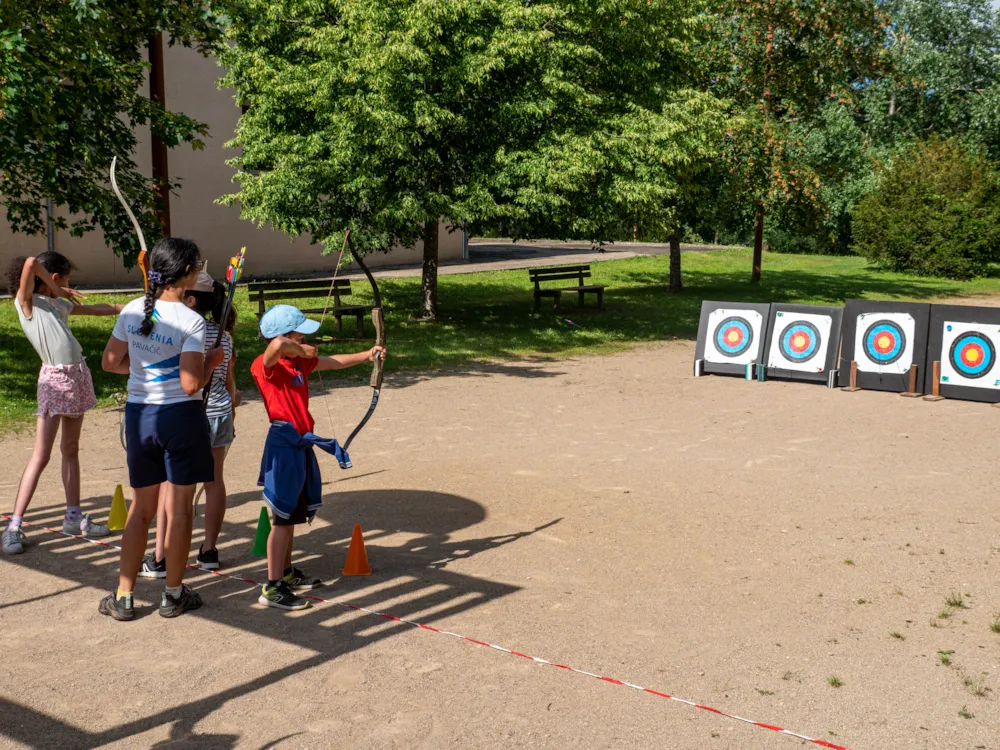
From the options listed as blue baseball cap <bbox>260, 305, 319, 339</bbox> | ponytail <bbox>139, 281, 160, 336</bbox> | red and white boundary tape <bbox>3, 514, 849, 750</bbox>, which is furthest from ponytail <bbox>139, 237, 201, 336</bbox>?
red and white boundary tape <bbox>3, 514, 849, 750</bbox>

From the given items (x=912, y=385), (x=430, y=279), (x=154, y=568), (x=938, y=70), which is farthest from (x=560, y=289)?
(x=938, y=70)

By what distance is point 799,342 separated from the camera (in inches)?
537

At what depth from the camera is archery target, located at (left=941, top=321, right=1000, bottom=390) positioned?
1216 cm

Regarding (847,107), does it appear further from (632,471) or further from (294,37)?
(632,471)

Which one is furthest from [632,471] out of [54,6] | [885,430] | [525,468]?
[54,6]

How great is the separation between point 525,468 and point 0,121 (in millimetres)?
6685

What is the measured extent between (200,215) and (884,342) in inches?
679

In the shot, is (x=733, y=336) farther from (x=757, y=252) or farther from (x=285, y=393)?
(x=757, y=252)

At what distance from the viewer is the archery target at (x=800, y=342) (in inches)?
529

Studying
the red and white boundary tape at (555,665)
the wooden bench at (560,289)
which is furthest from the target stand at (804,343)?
the red and white boundary tape at (555,665)

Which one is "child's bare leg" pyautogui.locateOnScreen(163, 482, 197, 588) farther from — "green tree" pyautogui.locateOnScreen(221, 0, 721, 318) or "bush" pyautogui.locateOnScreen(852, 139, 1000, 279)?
"bush" pyautogui.locateOnScreen(852, 139, 1000, 279)

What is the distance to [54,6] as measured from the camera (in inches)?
450

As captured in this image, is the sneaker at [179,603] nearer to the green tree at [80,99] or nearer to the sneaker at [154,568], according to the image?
the sneaker at [154,568]

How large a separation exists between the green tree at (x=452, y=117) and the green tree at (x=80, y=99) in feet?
7.21
